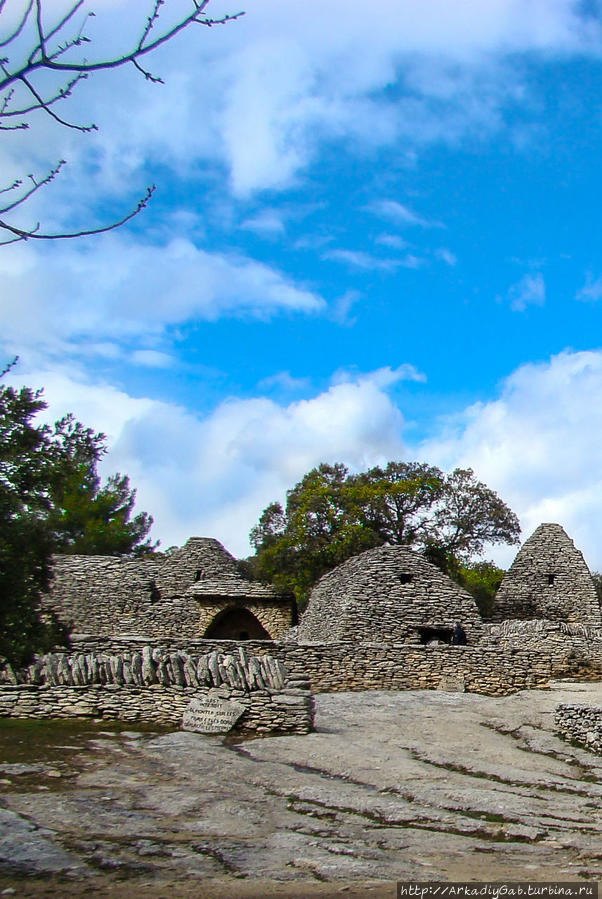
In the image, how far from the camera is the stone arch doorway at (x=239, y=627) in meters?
30.2

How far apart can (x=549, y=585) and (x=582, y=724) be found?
15.6m

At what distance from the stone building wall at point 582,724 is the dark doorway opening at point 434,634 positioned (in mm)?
8284

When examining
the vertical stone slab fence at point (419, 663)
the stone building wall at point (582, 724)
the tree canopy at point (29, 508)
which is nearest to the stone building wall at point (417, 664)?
the vertical stone slab fence at point (419, 663)

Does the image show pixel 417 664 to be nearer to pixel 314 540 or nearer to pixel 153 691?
pixel 153 691

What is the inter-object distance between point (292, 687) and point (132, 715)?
251 cm

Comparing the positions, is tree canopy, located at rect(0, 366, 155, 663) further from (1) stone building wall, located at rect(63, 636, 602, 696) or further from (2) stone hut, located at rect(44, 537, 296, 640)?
(2) stone hut, located at rect(44, 537, 296, 640)

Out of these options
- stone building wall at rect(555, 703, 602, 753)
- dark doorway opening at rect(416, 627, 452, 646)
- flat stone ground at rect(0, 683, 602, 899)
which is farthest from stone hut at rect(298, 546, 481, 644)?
flat stone ground at rect(0, 683, 602, 899)

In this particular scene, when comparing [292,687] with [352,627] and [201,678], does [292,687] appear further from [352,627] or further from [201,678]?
[352,627]

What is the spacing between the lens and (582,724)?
12227mm

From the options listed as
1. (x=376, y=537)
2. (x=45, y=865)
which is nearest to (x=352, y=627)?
(x=376, y=537)

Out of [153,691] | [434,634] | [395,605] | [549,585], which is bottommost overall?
[153,691]

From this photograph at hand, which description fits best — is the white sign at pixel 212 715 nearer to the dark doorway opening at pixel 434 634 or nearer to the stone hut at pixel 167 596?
the dark doorway opening at pixel 434 634

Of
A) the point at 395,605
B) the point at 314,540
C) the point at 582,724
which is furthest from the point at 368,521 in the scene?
the point at 582,724

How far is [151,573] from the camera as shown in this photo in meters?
28.2
